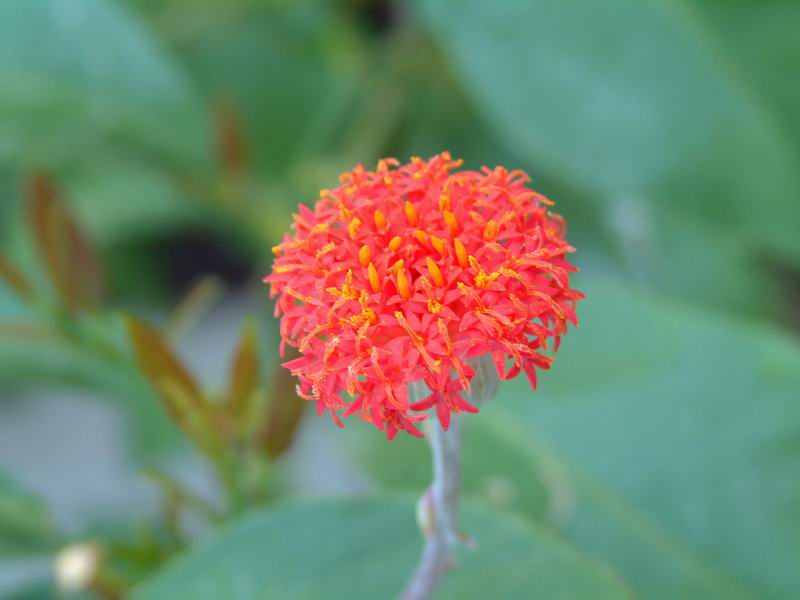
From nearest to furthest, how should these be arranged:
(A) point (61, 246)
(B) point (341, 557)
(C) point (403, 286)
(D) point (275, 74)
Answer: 1. (C) point (403, 286)
2. (B) point (341, 557)
3. (A) point (61, 246)
4. (D) point (275, 74)

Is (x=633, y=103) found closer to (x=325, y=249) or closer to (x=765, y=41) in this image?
(x=765, y=41)

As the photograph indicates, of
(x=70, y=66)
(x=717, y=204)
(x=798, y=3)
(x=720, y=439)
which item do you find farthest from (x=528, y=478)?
(x=70, y=66)

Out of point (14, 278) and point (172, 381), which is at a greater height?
point (14, 278)

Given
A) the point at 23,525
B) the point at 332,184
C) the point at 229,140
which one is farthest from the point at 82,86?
the point at 23,525

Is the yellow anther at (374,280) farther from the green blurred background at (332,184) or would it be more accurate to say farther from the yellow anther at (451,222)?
the green blurred background at (332,184)

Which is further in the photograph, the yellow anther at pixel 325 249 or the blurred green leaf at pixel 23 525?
the blurred green leaf at pixel 23 525

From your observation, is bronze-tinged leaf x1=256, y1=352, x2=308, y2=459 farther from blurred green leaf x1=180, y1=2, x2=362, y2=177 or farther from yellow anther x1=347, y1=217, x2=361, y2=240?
blurred green leaf x1=180, y1=2, x2=362, y2=177

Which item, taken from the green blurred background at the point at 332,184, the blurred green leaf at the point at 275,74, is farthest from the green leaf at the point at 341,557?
the blurred green leaf at the point at 275,74

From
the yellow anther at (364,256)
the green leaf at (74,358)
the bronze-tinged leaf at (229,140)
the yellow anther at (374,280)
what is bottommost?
the yellow anther at (374,280)
